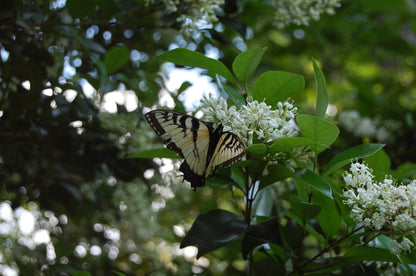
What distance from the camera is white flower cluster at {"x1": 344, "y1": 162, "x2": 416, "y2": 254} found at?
0.96m

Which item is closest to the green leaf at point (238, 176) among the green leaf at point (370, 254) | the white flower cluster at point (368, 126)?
the green leaf at point (370, 254)

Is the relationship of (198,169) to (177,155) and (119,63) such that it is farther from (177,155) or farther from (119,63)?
(119,63)

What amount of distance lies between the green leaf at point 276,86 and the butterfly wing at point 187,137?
17 cm

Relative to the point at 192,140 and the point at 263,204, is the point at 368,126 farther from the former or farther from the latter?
the point at 192,140

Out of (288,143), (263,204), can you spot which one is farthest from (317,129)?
(263,204)

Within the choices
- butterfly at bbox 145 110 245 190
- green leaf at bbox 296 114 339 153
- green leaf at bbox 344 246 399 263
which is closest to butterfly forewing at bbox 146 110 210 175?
butterfly at bbox 145 110 245 190

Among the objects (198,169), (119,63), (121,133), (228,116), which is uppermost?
(228,116)

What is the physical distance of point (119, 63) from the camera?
1.75 meters

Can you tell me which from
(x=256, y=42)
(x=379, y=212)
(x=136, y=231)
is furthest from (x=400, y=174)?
(x=256, y=42)

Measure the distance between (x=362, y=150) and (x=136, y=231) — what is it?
149cm

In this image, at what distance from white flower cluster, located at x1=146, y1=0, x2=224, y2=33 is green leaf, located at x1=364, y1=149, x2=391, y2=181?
0.67 m

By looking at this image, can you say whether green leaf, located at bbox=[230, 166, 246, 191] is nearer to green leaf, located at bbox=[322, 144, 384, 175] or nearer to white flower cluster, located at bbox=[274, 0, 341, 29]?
green leaf, located at bbox=[322, 144, 384, 175]

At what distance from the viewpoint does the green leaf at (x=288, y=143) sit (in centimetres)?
97

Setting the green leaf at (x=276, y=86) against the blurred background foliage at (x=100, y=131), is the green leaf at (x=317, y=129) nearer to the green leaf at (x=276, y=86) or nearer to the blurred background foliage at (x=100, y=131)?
the green leaf at (x=276, y=86)
